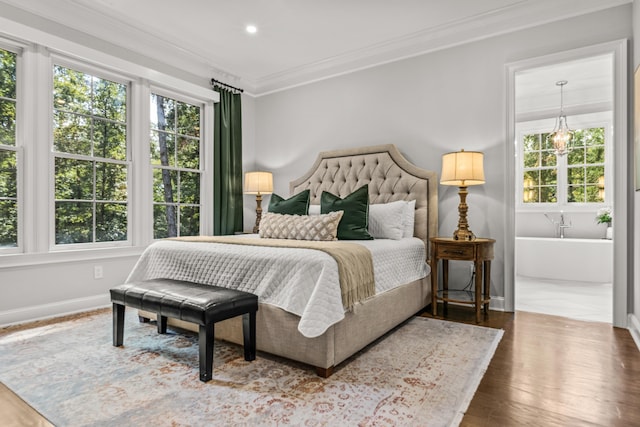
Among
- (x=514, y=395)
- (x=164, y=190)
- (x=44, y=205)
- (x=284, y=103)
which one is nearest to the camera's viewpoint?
(x=514, y=395)

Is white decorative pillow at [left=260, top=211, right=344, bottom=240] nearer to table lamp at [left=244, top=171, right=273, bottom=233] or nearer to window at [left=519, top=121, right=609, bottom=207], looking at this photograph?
table lamp at [left=244, top=171, right=273, bottom=233]

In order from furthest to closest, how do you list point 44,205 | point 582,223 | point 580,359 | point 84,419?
point 582,223 < point 44,205 < point 580,359 < point 84,419

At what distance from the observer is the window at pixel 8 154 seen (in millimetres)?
3012

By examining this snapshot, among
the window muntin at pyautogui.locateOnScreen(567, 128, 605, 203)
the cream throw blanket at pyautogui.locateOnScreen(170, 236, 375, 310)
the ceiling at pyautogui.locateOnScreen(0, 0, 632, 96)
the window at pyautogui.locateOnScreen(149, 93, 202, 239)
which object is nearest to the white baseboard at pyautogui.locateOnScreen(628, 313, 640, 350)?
the cream throw blanket at pyautogui.locateOnScreen(170, 236, 375, 310)

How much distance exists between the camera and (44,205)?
3174 millimetres

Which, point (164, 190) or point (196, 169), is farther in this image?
point (196, 169)

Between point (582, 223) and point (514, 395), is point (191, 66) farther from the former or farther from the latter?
point (582, 223)

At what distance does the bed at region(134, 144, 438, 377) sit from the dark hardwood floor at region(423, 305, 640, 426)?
2.33ft

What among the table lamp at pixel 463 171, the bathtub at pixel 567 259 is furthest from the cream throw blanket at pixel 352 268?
the bathtub at pixel 567 259

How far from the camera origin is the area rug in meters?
1.64

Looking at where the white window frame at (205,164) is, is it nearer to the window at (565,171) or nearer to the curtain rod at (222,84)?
the curtain rod at (222,84)

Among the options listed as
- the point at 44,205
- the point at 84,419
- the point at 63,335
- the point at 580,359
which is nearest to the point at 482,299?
the point at 580,359

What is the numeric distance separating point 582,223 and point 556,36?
12.7 feet

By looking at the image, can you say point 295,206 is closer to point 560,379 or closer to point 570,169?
point 560,379
